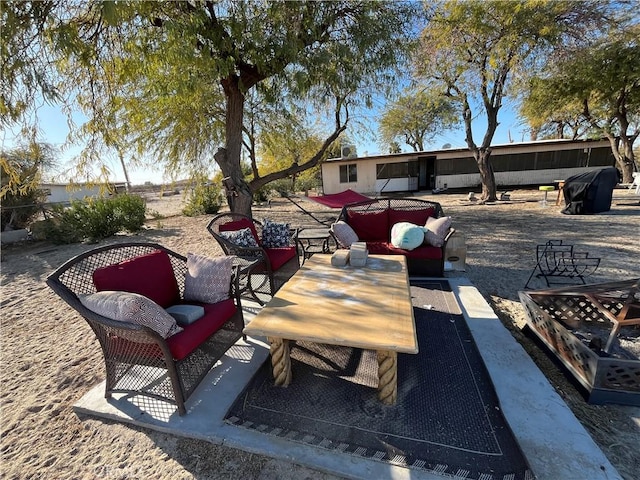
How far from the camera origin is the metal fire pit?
1672mm

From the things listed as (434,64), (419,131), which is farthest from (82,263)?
(419,131)

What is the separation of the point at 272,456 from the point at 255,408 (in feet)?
1.07

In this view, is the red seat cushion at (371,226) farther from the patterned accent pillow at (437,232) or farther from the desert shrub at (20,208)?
the desert shrub at (20,208)

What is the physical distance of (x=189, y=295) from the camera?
2195 mm

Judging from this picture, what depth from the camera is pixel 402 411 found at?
1653 mm

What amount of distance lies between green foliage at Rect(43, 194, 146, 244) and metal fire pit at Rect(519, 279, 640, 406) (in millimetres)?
8315

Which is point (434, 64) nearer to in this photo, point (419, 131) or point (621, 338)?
point (621, 338)

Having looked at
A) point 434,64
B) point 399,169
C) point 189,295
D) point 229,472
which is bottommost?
point 229,472

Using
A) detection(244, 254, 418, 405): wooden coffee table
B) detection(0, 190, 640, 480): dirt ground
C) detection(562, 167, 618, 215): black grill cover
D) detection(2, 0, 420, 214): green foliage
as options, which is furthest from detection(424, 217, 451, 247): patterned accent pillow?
detection(562, 167, 618, 215): black grill cover

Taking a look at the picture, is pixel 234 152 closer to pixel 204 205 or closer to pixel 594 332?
pixel 594 332

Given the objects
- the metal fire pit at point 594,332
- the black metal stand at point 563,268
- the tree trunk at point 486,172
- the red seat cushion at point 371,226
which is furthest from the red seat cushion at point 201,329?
the tree trunk at point 486,172

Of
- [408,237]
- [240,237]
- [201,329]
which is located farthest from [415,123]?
[201,329]

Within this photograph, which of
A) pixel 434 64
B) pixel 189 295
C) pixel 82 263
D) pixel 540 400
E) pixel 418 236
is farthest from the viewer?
pixel 434 64

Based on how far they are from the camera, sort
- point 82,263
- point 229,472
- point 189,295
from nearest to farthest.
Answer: point 229,472 < point 82,263 < point 189,295
